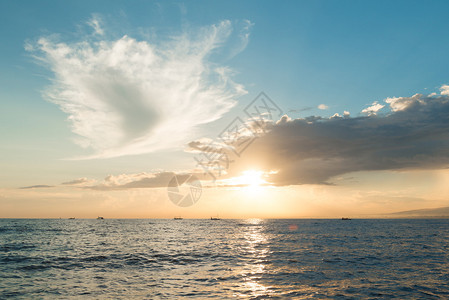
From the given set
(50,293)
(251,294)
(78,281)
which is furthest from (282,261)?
(50,293)

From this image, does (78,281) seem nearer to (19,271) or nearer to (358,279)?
(19,271)

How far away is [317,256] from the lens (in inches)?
1566

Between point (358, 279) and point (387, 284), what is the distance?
2445 mm

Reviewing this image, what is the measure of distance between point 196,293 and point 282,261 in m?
18.6

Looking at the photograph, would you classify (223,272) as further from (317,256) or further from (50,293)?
(317,256)

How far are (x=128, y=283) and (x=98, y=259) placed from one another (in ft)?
52.3

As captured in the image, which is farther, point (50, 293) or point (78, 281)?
point (78, 281)

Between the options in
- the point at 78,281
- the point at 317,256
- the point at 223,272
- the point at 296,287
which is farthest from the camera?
the point at 317,256

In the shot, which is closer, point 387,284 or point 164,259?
point 387,284

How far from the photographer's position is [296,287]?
2258 centimetres

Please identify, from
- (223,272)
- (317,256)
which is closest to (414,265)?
(317,256)

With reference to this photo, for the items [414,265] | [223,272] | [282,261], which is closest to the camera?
[223,272]

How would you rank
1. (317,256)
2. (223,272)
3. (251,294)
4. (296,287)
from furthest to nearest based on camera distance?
(317,256) → (223,272) → (296,287) → (251,294)

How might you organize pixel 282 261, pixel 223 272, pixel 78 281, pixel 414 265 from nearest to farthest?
pixel 78 281, pixel 223 272, pixel 414 265, pixel 282 261
